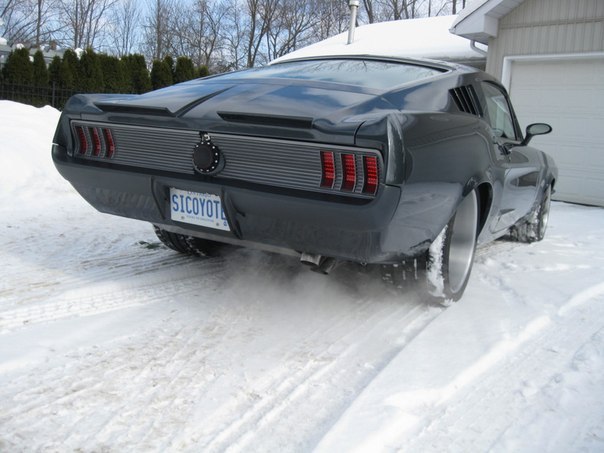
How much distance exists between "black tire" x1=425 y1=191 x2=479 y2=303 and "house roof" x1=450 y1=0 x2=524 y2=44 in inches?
292

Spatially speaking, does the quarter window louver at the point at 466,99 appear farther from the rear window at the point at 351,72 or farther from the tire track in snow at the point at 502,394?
the tire track in snow at the point at 502,394

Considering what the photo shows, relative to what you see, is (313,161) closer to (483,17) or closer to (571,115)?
(571,115)

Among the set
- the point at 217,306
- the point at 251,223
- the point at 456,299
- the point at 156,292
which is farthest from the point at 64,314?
the point at 456,299

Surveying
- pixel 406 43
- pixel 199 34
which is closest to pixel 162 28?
pixel 199 34

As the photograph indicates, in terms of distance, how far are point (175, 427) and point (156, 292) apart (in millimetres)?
1485

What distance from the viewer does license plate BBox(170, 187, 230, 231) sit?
2.77m

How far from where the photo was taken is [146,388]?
224 cm

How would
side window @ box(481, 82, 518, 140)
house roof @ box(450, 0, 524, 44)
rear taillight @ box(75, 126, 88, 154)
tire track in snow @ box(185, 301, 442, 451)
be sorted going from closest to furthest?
tire track in snow @ box(185, 301, 442, 451) → rear taillight @ box(75, 126, 88, 154) → side window @ box(481, 82, 518, 140) → house roof @ box(450, 0, 524, 44)

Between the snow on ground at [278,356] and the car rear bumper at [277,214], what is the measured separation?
1.57ft

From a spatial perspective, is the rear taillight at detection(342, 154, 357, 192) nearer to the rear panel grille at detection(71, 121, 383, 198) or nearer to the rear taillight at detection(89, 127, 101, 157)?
the rear panel grille at detection(71, 121, 383, 198)

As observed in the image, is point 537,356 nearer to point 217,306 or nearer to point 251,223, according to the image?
point 251,223

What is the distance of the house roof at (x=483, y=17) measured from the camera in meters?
9.56

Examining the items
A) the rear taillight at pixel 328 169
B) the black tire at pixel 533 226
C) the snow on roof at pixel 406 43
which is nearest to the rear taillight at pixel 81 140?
the rear taillight at pixel 328 169

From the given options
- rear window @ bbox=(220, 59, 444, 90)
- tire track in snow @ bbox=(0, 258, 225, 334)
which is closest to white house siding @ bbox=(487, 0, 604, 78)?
rear window @ bbox=(220, 59, 444, 90)
